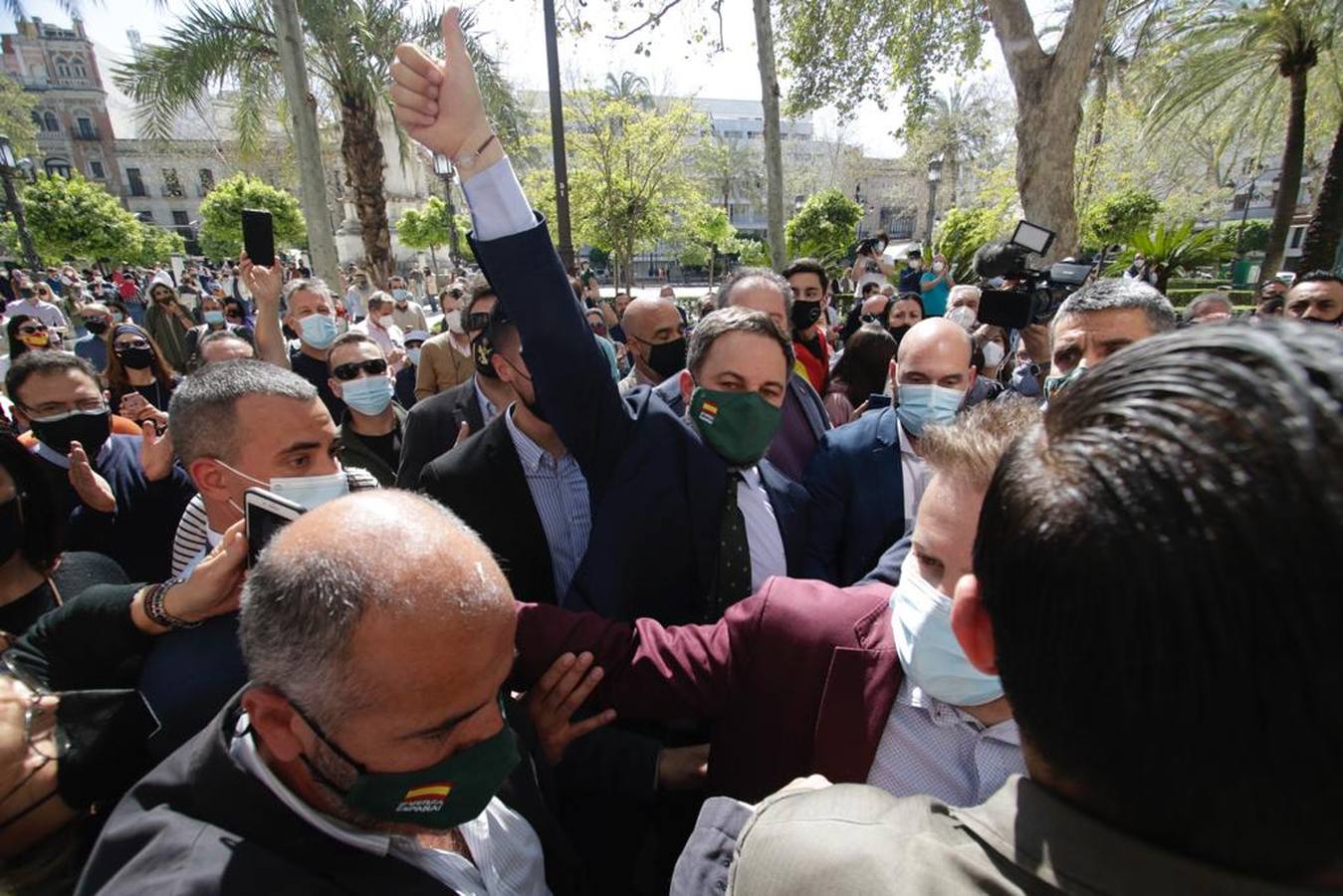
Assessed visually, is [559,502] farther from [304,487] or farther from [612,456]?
[304,487]

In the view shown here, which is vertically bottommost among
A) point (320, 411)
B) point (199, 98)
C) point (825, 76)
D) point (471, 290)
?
point (320, 411)

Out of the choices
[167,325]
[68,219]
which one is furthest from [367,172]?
[68,219]

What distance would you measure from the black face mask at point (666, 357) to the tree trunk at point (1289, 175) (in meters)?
14.0

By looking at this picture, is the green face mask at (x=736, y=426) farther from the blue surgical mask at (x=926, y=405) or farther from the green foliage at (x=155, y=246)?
the green foliage at (x=155, y=246)

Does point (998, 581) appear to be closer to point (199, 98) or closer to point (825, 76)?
point (825, 76)

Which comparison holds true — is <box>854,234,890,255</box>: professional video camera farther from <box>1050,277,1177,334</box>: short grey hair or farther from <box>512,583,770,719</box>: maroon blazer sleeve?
<box>512,583,770,719</box>: maroon blazer sleeve

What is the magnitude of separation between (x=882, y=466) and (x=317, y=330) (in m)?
4.16

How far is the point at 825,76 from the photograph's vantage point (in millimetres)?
10117

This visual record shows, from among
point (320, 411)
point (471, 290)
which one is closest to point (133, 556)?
point (320, 411)

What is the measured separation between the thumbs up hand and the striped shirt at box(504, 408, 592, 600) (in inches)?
35.0

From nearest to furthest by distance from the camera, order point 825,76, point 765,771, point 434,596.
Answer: point 434,596 < point 765,771 < point 825,76

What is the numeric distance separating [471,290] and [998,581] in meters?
3.29

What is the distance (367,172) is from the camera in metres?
12.8

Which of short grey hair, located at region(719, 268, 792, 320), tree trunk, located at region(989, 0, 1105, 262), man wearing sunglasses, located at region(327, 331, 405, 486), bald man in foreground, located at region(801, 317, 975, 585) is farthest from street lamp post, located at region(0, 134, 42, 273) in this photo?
bald man in foreground, located at region(801, 317, 975, 585)
